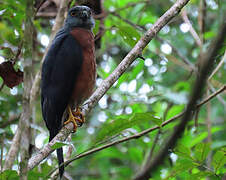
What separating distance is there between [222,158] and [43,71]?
2285 mm

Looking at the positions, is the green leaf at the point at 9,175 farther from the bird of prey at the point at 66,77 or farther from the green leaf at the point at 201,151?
the bird of prey at the point at 66,77

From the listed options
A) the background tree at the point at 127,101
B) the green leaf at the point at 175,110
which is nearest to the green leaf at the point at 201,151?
the background tree at the point at 127,101

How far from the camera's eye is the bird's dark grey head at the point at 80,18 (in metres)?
4.77

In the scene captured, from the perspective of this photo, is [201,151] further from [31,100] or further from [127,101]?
[127,101]

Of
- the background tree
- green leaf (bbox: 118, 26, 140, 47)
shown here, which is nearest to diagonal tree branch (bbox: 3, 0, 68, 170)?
the background tree

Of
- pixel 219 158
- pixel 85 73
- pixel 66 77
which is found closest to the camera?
pixel 219 158

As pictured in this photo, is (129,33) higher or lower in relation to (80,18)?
lower

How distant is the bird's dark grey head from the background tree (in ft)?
0.63

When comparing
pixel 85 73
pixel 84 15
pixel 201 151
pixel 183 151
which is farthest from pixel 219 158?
pixel 84 15

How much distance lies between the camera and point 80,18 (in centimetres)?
477

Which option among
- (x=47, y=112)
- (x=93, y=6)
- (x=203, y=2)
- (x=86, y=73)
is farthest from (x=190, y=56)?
(x=47, y=112)

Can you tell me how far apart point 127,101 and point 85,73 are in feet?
3.28

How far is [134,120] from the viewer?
9.64 ft

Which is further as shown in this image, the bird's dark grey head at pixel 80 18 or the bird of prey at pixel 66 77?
the bird's dark grey head at pixel 80 18
